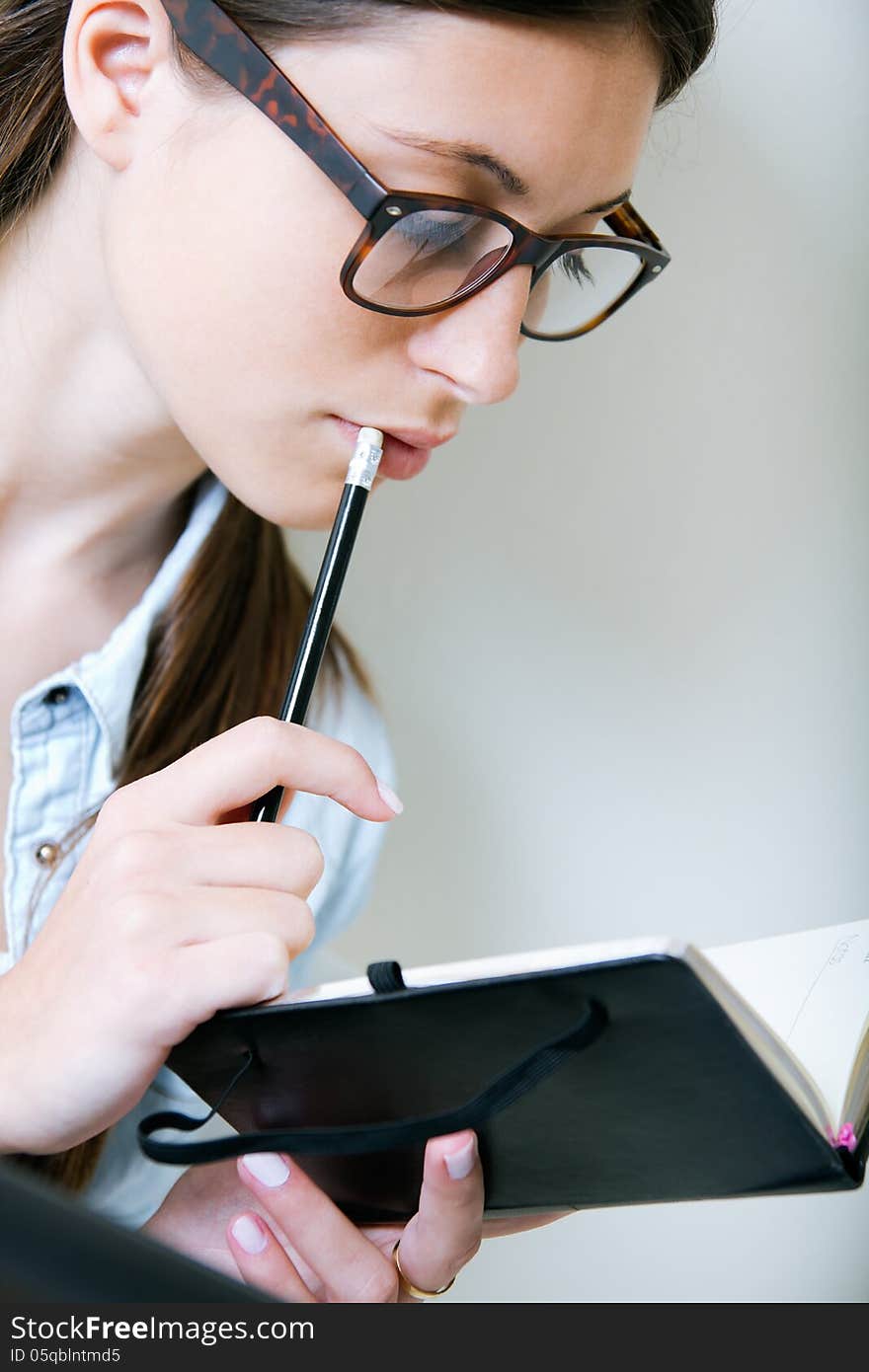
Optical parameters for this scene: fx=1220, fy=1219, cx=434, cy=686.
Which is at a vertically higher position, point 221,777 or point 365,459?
point 365,459

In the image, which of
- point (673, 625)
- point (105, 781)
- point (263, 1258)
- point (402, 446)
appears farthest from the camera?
point (673, 625)

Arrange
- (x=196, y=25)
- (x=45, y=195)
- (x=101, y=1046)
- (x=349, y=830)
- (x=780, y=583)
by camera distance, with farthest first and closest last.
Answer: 1. (x=780, y=583)
2. (x=349, y=830)
3. (x=45, y=195)
4. (x=196, y=25)
5. (x=101, y=1046)

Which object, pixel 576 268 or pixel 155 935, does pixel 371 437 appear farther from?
pixel 155 935

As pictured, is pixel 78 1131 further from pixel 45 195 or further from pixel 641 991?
pixel 45 195

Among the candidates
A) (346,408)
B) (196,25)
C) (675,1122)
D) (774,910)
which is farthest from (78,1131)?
(774,910)

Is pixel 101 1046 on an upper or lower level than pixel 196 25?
lower

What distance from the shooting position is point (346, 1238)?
27.6 inches

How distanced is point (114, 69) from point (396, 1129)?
2.11 ft

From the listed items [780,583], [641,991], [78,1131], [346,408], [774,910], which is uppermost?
[346,408]

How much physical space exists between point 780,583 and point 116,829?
100 centimetres

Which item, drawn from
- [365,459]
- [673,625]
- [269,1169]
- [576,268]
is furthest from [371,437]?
[673,625]

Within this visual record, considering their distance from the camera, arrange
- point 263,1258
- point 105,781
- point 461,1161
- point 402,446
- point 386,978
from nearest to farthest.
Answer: point 386,978 < point 461,1161 < point 263,1258 < point 402,446 < point 105,781

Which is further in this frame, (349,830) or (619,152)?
(349,830)

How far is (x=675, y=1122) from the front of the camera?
521 millimetres
